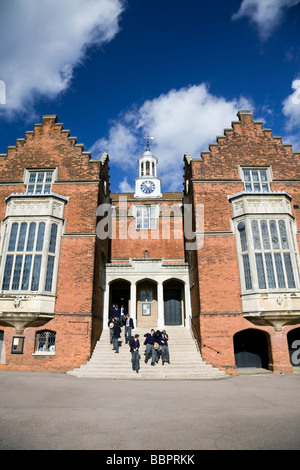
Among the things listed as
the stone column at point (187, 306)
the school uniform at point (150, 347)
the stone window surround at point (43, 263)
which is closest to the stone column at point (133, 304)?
the stone column at point (187, 306)

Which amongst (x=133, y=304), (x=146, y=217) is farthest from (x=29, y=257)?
(x=146, y=217)

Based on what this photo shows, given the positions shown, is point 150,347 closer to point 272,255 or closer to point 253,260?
point 253,260

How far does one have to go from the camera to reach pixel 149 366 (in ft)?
42.1

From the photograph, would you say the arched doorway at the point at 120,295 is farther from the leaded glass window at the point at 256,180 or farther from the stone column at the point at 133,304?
the leaded glass window at the point at 256,180

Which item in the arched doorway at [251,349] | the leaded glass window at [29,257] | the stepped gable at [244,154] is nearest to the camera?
the leaded glass window at [29,257]

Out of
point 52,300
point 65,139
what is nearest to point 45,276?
point 52,300

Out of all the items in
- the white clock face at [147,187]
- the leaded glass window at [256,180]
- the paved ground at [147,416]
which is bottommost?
the paved ground at [147,416]

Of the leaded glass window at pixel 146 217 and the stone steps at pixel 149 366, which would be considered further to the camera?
the leaded glass window at pixel 146 217

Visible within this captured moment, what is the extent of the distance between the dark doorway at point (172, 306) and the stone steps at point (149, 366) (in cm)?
477

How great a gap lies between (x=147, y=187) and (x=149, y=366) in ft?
74.1

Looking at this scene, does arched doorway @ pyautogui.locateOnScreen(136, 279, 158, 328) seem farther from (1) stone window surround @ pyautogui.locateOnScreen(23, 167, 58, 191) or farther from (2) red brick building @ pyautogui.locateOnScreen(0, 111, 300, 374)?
(1) stone window surround @ pyautogui.locateOnScreen(23, 167, 58, 191)

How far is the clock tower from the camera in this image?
31.1 metres

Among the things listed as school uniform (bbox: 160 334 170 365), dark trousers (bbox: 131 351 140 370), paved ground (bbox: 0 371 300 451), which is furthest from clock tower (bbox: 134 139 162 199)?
paved ground (bbox: 0 371 300 451)

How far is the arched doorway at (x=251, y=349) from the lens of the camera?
583 inches
